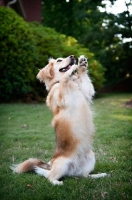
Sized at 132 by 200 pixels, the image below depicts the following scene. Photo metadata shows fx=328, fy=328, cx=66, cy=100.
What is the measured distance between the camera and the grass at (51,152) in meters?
3.91

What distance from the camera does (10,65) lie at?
42.7 ft

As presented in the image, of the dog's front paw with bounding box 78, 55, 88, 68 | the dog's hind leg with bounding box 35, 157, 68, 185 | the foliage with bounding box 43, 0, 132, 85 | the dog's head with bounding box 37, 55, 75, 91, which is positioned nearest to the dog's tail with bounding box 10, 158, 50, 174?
the dog's hind leg with bounding box 35, 157, 68, 185

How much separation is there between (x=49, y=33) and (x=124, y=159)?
12.3m

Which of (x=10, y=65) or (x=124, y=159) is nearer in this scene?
(x=124, y=159)

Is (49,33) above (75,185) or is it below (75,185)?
above

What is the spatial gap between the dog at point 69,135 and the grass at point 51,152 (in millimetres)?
144

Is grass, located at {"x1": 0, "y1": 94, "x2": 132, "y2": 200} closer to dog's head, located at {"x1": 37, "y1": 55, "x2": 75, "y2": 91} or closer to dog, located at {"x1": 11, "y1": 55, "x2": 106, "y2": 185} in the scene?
dog, located at {"x1": 11, "y1": 55, "x2": 106, "y2": 185}

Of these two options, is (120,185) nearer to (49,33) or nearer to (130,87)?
(49,33)

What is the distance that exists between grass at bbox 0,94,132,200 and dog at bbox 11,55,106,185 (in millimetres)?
144

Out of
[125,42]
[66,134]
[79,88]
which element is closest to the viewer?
[66,134]

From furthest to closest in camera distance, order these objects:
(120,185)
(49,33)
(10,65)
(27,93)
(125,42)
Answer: (125,42) → (49,33) → (27,93) → (10,65) → (120,185)

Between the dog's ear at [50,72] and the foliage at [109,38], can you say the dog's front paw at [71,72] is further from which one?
the foliage at [109,38]

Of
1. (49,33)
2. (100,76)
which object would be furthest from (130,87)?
(49,33)

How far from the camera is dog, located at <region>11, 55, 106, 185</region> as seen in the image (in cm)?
448
